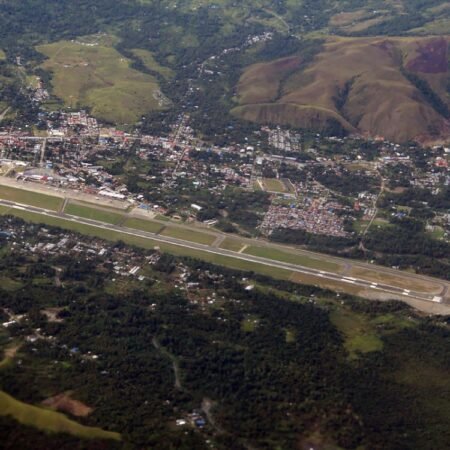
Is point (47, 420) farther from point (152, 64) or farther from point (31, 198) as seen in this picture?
point (152, 64)

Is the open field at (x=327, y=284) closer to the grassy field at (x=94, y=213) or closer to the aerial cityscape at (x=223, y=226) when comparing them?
the aerial cityscape at (x=223, y=226)

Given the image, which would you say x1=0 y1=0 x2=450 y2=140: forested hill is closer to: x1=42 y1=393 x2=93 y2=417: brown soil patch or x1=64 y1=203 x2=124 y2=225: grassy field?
x1=64 y1=203 x2=124 y2=225: grassy field

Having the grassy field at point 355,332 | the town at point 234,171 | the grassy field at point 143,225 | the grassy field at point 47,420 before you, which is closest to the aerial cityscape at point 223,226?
the grassy field at point 47,420

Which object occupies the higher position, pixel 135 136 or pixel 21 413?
pixel 135 136

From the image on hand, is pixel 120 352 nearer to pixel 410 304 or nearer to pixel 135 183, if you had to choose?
pixel 410 304

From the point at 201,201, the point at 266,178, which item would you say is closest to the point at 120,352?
the point at 201,201

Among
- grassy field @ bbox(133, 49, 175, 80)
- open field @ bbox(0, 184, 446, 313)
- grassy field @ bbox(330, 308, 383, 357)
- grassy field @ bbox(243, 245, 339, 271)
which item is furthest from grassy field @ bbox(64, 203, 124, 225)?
grassy field @ bbox(133, 49, 175, 80)
